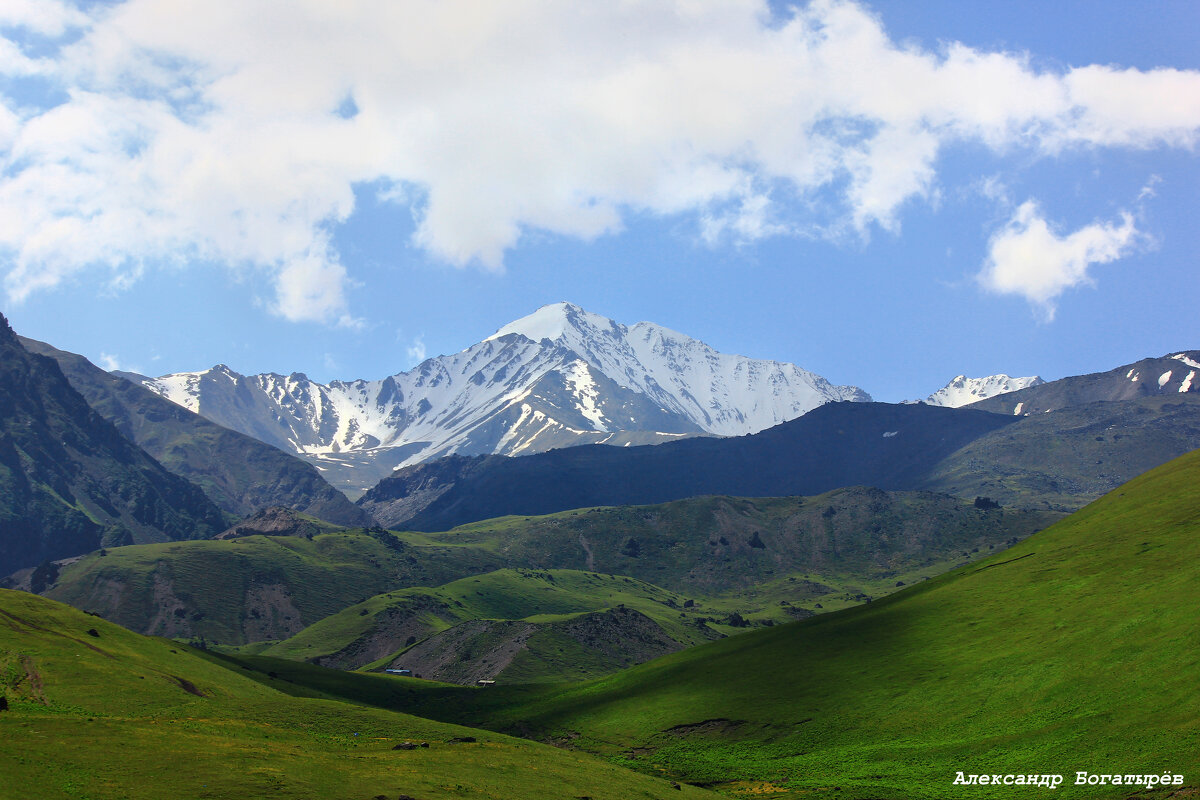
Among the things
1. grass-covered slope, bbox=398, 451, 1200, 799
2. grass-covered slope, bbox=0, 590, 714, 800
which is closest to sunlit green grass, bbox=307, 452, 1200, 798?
grass-covered slope, bbox=398, 451, 1200, 799

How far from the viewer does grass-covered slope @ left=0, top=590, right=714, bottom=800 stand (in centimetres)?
6178

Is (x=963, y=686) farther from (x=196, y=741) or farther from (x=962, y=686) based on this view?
(x=196, y=741)

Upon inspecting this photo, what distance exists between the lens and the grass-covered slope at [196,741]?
61781mm

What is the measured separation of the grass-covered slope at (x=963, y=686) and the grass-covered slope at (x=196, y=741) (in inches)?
900

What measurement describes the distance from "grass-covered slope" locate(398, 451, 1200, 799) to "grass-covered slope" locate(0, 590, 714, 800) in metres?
22.9

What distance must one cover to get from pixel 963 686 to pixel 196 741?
7995 centimetres

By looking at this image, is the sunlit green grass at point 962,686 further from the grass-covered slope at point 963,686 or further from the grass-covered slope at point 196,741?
the grass-covered slope at point 196,741

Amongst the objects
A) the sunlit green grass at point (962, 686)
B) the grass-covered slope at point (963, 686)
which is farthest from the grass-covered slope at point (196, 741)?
the grass-covered slope at point (963, 686)

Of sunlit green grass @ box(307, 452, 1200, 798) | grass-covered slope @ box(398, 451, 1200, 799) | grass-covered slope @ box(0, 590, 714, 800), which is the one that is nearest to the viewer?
grass-covered slope @ box(0, 590, 714, 800)

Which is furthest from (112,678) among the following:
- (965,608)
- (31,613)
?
(965,608)

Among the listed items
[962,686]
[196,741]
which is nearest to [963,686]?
[962,686]

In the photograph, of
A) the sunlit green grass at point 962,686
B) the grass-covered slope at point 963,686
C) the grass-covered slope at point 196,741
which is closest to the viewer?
the grass-covered slope at point 196,741

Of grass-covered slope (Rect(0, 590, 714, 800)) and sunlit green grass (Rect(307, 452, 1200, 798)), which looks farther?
sunlit green grass (Rect(307, 452, 1200, 798))

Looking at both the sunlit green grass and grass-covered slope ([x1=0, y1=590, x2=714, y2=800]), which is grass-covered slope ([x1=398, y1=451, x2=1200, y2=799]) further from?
grass-covered slope ([x1=0, y1=590, x2=714, y2=800])
